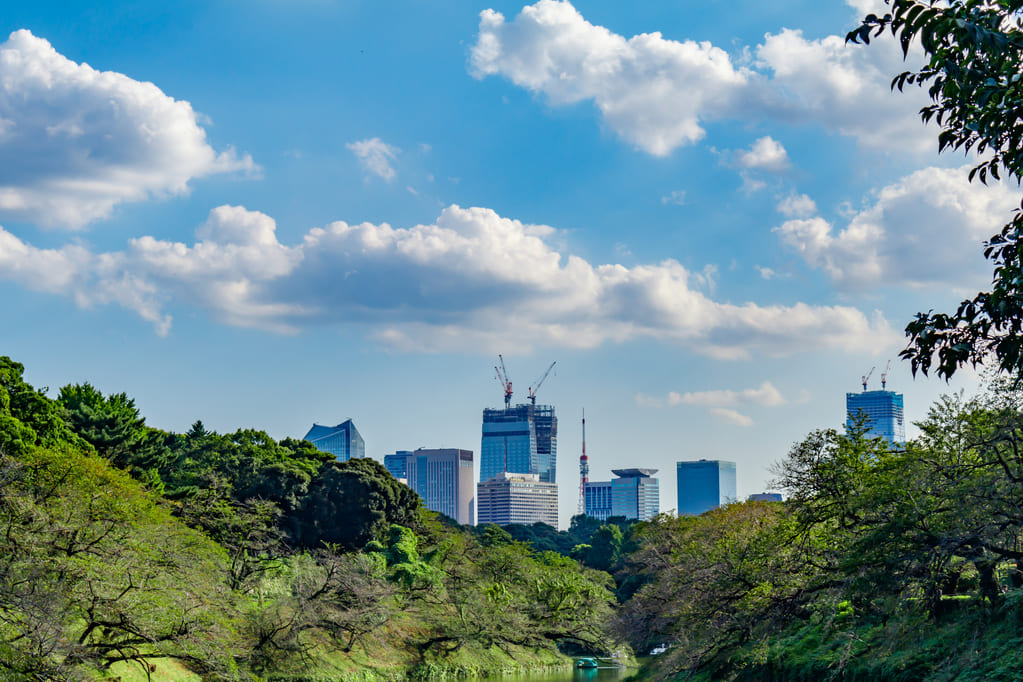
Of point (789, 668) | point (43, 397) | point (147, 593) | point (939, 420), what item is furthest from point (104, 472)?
point (939, 420)

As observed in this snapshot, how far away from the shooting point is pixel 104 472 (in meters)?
33.8

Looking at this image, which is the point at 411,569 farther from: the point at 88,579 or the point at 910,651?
the point at 910,651

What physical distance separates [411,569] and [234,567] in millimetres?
12405

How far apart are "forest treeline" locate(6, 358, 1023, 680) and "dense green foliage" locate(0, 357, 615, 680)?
11 centimetres

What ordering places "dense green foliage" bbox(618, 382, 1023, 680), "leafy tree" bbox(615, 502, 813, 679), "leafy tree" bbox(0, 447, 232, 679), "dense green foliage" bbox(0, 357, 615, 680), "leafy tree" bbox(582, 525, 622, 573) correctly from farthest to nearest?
1. "leafy tree" bbox(582, 525, 622, 573)
2. "leafy tree" bbox(615, 502, 813, 679)
3. "dense green foliage" bbox(0, 357, 615, 680)
4. "leafy tree" bbox(0, 447, 232, 679)
5. "dense green foliage" bbox(618, 382, 1023, 680)

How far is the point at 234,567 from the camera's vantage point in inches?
1838

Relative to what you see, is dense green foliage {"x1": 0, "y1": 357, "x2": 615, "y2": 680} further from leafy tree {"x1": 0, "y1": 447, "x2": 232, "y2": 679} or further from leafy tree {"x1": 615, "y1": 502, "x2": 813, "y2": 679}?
leafy tree {"x1": 615, "y1": 502, "x2": 813, "y2": 679}

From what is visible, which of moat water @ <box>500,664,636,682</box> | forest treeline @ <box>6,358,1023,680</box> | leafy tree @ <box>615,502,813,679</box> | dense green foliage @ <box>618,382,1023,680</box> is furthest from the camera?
moat water @ <box>500,664,636,682</box>

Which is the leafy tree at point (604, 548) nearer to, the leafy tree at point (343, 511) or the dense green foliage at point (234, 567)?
the dense green foliage at point (234, 567)

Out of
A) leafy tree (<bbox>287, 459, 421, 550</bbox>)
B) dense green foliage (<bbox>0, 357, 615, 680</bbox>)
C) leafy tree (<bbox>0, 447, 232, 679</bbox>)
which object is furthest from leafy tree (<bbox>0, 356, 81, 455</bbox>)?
leafy tree (<bbox>287, 459, 421, 550</bbox>)

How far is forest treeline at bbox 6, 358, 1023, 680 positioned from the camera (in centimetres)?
2341

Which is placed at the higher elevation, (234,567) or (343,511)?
(343,511)

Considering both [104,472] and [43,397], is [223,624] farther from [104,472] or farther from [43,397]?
[43,397]

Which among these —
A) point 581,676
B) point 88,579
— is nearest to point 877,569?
point 88,579
